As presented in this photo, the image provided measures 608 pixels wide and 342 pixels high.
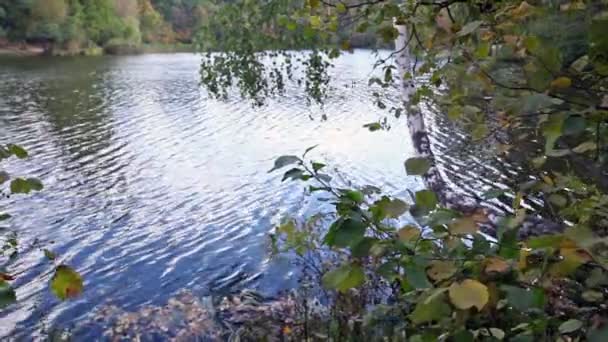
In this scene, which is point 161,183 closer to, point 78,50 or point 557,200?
point 557,200

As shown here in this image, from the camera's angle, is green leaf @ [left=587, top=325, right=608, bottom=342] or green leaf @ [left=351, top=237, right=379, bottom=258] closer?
green leaf @ [left=587, top=325, right=608, bottom=342]

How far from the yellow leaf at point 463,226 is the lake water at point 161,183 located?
5.78 metres

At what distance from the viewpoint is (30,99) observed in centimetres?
2233

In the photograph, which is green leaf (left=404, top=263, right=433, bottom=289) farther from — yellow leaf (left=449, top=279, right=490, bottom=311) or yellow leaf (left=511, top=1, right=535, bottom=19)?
yellow leaf (left=511, top=1, right=535, bottom=19)

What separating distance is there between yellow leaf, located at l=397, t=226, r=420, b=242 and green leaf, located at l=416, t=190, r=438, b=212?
0.07 metres

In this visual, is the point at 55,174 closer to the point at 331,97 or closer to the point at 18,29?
the point at 331,97

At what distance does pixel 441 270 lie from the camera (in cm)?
108

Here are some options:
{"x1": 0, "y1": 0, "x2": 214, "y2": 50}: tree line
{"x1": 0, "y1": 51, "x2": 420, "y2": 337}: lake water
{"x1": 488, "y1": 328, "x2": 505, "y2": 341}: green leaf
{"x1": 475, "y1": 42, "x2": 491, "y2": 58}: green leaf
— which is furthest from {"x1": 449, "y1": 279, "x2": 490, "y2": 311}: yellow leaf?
{"x1": 0, "y1": 0, "x2": 214, "y2": 50}: tree line

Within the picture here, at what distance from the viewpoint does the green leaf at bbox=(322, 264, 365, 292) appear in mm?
1018

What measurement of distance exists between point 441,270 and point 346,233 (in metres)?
0.21

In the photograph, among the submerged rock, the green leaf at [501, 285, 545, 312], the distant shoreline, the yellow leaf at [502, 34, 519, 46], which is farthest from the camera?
the distant shoreline

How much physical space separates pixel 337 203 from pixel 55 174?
12627 mm

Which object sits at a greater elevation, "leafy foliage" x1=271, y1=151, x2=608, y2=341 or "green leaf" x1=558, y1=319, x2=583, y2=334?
"leafy foliage" x1=271, y1=151, x2=608, y2=341

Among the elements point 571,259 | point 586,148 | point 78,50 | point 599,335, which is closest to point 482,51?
point 586,148
